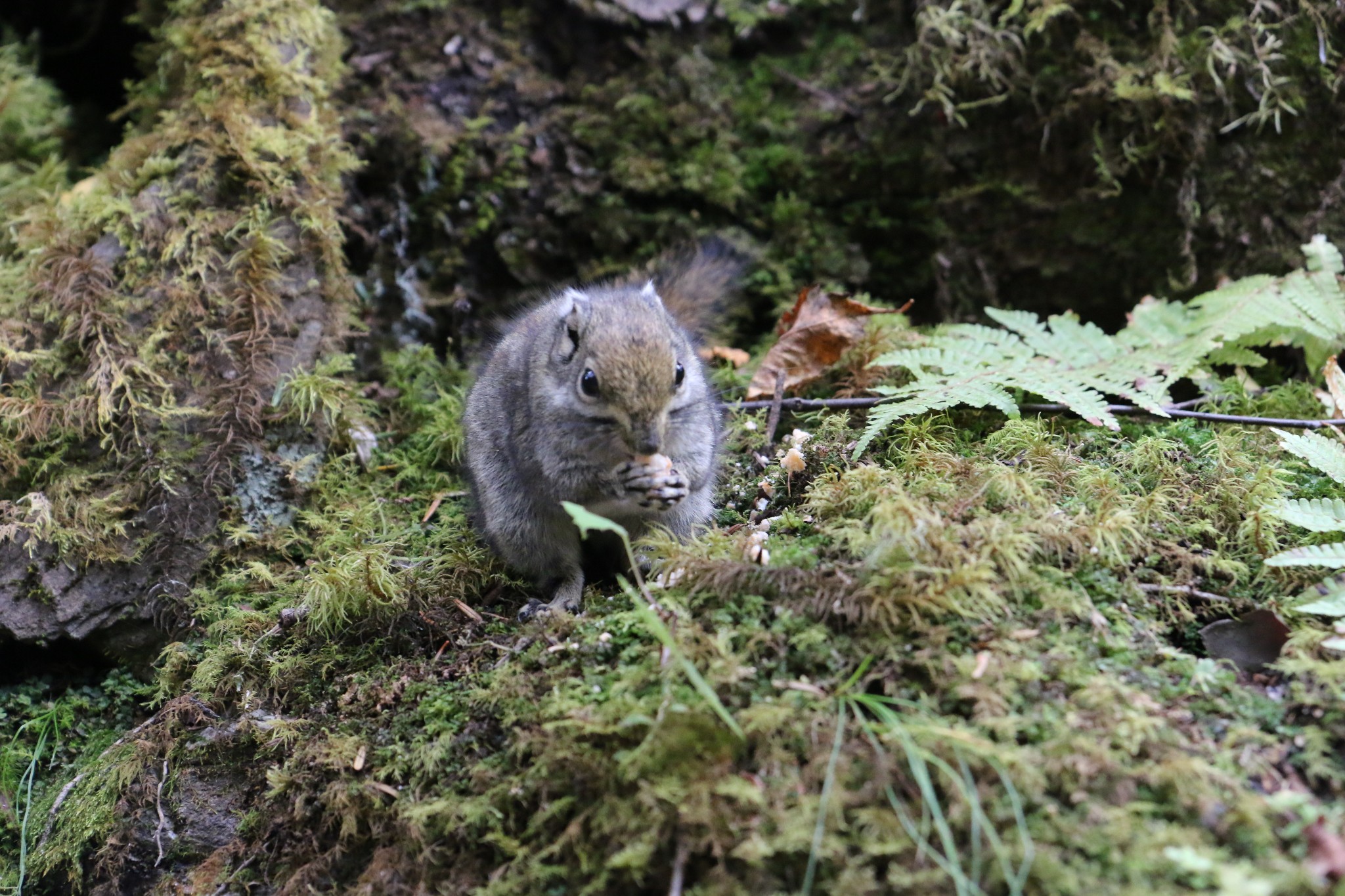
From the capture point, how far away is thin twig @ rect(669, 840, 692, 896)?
2.45m

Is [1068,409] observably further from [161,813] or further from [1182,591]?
[161,813]

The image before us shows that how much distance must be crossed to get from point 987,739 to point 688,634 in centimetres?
94

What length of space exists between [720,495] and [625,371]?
3.27ft

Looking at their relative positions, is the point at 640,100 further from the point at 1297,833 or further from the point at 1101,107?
the point at 1297,833

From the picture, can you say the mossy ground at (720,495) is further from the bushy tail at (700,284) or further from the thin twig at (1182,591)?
the bushy tail at (700,284)

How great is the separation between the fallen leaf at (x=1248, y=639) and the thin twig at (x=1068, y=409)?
1.34 meters

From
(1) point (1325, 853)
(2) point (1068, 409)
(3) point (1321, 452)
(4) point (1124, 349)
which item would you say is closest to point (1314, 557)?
(3) point (1321, 452)

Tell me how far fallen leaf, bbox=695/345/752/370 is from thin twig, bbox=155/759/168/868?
327 cm

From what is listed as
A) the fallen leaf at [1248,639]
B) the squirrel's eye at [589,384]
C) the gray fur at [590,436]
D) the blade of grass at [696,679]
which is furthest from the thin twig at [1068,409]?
the blade of grass at [696,679]

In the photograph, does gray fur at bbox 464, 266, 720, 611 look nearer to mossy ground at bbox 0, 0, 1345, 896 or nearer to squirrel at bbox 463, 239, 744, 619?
squirrel at bbox 463, 239, 744, 619

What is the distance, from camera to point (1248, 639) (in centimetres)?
291

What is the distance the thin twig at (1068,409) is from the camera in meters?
3.98

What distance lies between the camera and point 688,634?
2.98 metres

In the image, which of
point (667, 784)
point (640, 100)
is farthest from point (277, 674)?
point (640, 100)
